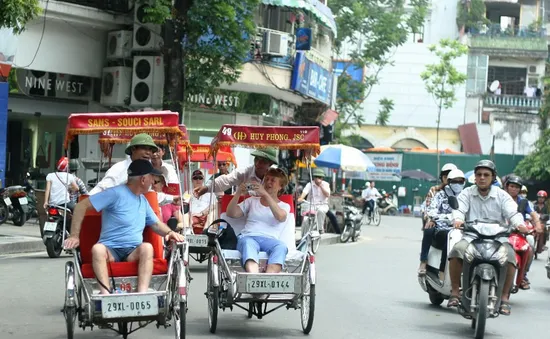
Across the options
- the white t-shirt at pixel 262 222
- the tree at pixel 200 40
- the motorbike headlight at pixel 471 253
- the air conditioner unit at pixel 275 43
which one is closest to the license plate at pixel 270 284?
the white t-shirt at pixel 262 222

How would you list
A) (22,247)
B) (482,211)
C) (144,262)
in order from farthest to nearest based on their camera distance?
(22,247) < (482,211) < (144,262)

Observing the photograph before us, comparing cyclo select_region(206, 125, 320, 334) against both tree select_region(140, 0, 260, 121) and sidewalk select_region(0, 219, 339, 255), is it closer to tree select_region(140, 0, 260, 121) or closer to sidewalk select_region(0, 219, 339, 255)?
sidewalk select_region(0, 219, 339, 255)

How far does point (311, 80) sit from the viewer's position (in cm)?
3159

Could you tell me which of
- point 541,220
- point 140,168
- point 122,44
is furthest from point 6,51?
point 140,168

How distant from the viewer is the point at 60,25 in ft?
82.1

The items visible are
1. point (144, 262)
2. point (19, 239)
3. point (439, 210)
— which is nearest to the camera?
point (144, 262)

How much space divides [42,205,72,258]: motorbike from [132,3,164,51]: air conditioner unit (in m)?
9.33

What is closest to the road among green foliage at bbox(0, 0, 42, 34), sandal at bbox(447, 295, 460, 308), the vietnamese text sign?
sandal at bbox(447, 295, 460, 308)

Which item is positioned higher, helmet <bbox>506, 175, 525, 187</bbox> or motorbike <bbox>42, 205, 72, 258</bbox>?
helmet <bbox>506, 175, 525, 187</bbox>

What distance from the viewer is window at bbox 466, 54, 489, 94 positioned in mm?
60594

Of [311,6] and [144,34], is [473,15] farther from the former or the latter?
[144,34]

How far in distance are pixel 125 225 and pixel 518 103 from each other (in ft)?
173

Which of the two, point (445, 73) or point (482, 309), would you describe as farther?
point (445, 73)

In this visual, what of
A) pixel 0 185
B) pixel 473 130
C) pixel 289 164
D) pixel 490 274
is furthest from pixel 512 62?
pixel 490 274
